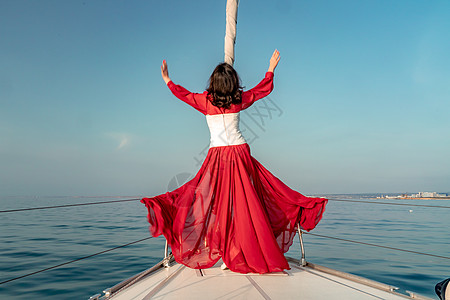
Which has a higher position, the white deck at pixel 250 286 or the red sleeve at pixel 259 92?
the red sleeve at pixel 259 92

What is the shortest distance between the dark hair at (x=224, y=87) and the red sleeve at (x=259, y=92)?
0.25 ft

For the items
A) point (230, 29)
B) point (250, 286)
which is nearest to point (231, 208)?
point (250, 286)

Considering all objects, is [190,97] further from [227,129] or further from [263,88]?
[263,88]

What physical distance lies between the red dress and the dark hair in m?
0.07

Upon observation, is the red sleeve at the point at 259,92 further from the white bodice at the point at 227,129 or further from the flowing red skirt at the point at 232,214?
the flowing red skirt at the point at 232,214

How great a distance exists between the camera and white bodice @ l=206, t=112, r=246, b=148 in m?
2.58

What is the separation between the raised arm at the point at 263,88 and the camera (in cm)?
260

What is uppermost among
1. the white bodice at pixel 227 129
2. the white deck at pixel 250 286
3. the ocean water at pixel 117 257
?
the white bodice at pixel 227 129

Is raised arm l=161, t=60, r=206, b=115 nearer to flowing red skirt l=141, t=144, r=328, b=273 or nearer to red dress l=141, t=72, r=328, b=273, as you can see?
red dress l=141, t=72, r=328, b=273

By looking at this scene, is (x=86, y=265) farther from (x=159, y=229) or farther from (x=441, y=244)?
(x=441, y=244)

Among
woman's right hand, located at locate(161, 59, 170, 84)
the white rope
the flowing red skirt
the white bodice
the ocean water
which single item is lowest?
the ocean water

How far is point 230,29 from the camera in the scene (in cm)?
293

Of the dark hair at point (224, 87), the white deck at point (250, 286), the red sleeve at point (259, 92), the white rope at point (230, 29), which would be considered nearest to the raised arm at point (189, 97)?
the dark hair at point (224, 87)

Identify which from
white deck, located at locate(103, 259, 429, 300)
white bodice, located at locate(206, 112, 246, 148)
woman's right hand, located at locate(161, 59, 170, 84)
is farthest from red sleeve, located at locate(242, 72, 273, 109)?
white deck, located at locate(103, 259, 429, 300)
